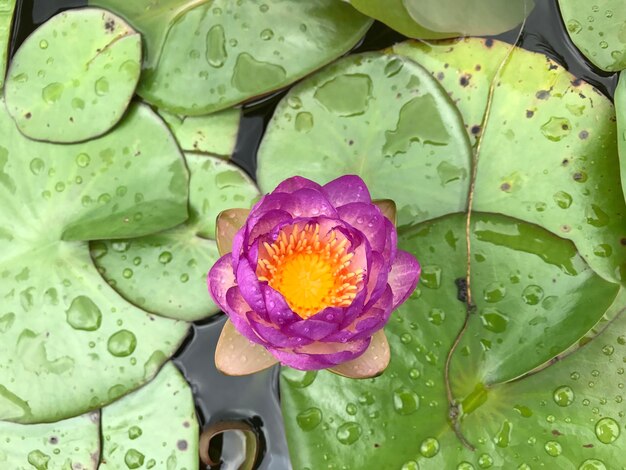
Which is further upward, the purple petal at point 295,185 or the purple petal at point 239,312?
the purple petal at point 295,185

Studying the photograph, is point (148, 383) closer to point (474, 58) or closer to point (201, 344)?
point (201, 344)

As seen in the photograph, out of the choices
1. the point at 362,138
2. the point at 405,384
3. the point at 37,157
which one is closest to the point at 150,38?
the point at 37,157

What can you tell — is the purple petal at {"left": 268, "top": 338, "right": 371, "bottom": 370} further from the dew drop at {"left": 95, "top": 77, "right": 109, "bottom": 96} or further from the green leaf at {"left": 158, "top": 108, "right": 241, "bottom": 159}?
the dew drop at {"left": 95, "top": 77, "right": 109, "bottom": 96}

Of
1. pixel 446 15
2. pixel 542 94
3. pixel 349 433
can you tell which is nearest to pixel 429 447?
pixel 349 433

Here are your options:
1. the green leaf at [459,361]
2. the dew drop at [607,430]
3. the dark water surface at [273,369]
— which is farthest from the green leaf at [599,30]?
the dew drop at [607,430]

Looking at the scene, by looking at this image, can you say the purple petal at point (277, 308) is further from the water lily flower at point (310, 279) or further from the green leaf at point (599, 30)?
the green leaf at point (599, 30)

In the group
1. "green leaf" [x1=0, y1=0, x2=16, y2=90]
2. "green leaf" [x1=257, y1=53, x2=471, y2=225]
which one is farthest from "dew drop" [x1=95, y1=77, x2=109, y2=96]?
"green leaf" [x1=257, y1=53, x2=471, y2=225]
